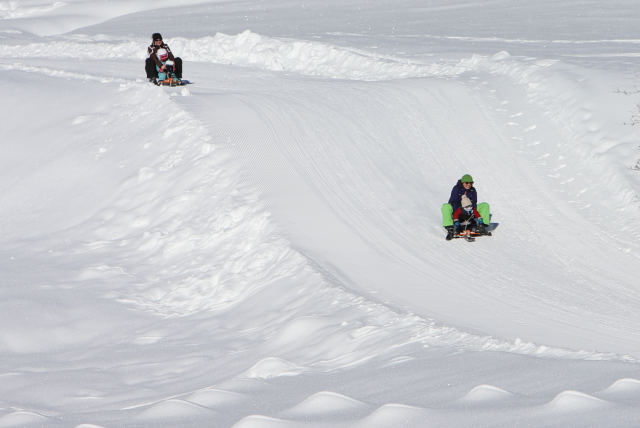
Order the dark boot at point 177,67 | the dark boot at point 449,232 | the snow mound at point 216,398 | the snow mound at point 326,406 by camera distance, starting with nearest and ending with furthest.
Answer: the snow mound at point 326,406, the snow mound at point 216,398, the dark boot at point 449,232, the dark boot at point 177,67

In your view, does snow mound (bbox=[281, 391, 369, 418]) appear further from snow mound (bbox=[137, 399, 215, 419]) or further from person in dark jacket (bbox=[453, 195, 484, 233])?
person in dark jacket (bbox=[453, 195, 484, 233])

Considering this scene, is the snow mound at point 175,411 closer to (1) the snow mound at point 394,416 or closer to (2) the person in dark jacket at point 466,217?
(1) the snow mound at point 394,416

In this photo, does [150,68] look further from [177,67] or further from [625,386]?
[625,386]

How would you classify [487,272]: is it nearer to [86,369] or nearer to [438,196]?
[438,196]

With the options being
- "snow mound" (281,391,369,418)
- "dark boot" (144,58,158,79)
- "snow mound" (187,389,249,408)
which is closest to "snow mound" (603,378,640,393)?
"snow mound" (281,391,369,418)

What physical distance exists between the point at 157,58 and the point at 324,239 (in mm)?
8255

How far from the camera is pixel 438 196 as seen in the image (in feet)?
36.4

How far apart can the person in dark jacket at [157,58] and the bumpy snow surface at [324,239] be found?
0.79 metres

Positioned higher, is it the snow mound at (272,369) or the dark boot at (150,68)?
the dark boot at (150,68)

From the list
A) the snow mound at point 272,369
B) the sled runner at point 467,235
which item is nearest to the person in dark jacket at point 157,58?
the sled runner at point 467,235

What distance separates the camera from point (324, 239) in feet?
30.9

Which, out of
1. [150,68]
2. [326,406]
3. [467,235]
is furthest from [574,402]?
[150,68]

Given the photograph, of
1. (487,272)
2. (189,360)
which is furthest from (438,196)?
(189,360)

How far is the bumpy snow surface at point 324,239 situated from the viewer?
16.9ft
